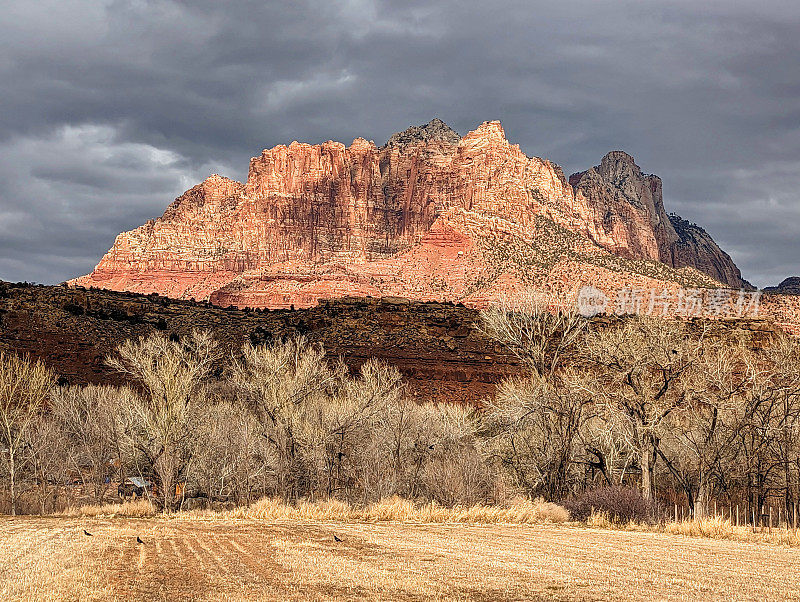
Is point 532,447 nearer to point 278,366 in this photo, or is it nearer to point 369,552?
point 278,366

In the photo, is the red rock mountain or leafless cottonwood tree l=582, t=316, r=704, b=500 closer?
leafless cottonwood tree l=582, t=316, r=704, b=500

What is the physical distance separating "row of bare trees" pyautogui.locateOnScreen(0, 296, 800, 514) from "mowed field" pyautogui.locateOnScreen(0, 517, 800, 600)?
28.1 ft

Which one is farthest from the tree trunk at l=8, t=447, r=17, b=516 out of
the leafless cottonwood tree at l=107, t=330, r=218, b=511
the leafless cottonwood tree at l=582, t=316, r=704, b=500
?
the leafless cottonwood tree at l=582, t=316, r=704, b=500

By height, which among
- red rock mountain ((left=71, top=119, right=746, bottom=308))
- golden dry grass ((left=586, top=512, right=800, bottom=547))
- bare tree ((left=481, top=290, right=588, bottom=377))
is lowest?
golden dry grass ((left=586, top=512, right=800, bottom=547))

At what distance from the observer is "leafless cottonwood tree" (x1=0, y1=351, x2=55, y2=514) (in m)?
36.3

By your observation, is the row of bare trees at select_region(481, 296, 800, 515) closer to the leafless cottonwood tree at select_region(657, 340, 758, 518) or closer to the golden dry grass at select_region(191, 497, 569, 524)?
the leafless cottonwood tree at select_region(657, 340, 758, 518)

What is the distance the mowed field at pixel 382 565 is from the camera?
40.1ft

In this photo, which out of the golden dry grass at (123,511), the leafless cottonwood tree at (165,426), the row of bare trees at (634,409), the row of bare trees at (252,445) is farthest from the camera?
the row of bare trees at (252,445)

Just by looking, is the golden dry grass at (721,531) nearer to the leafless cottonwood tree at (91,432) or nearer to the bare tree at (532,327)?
the bare tree at (532,327)

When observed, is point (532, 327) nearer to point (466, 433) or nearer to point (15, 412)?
point (466, 433)

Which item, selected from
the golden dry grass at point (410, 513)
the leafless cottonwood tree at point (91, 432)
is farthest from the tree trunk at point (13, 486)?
the golden dry grass at point (410, 513)

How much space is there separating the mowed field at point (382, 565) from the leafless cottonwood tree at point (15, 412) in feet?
50.4

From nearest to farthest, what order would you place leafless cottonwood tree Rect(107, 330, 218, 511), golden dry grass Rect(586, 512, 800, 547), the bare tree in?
golden dry grass Rect(586, 512, 800, 547)
the bare tree
leafless cottonwood tree Rect(107, 330, 218, 511)

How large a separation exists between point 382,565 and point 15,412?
29.6 metres
